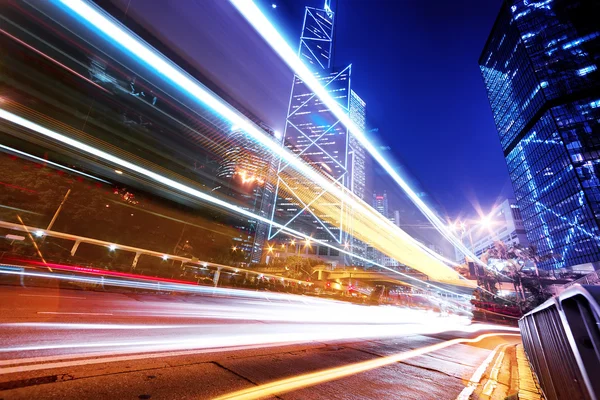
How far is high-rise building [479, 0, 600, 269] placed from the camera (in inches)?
2489

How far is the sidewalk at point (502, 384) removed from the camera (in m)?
3.96

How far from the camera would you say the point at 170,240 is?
2755cm

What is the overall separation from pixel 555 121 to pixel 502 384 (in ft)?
326

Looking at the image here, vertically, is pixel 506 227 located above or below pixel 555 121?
below

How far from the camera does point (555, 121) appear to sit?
70562 mm

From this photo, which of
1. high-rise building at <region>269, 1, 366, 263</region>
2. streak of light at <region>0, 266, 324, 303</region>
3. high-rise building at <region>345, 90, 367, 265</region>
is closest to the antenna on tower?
high-rise building at <region>269, 1, 366, 263</region>

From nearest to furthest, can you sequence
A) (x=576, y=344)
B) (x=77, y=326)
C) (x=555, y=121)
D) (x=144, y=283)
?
(x=576, y=344) → (x=77, y=326) → (x=144, y=283) → (x=555, y=121)

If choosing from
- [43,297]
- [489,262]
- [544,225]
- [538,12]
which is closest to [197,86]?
[43,297]

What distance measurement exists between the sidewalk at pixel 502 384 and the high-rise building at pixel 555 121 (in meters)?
80.4

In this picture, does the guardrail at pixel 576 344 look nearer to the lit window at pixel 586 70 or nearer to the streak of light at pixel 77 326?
the streak of light at pixel 77 326

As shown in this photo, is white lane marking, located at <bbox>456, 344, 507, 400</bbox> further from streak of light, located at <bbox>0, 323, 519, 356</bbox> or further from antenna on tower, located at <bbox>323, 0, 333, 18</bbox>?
antenna on tower, located at <bbox>323, 0, 333, 18</bbox>

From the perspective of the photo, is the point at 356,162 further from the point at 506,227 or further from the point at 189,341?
the point at 189,341

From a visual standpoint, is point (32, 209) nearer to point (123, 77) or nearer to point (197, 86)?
point (123, 77)

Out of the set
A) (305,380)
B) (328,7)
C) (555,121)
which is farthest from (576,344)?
(328,7)
